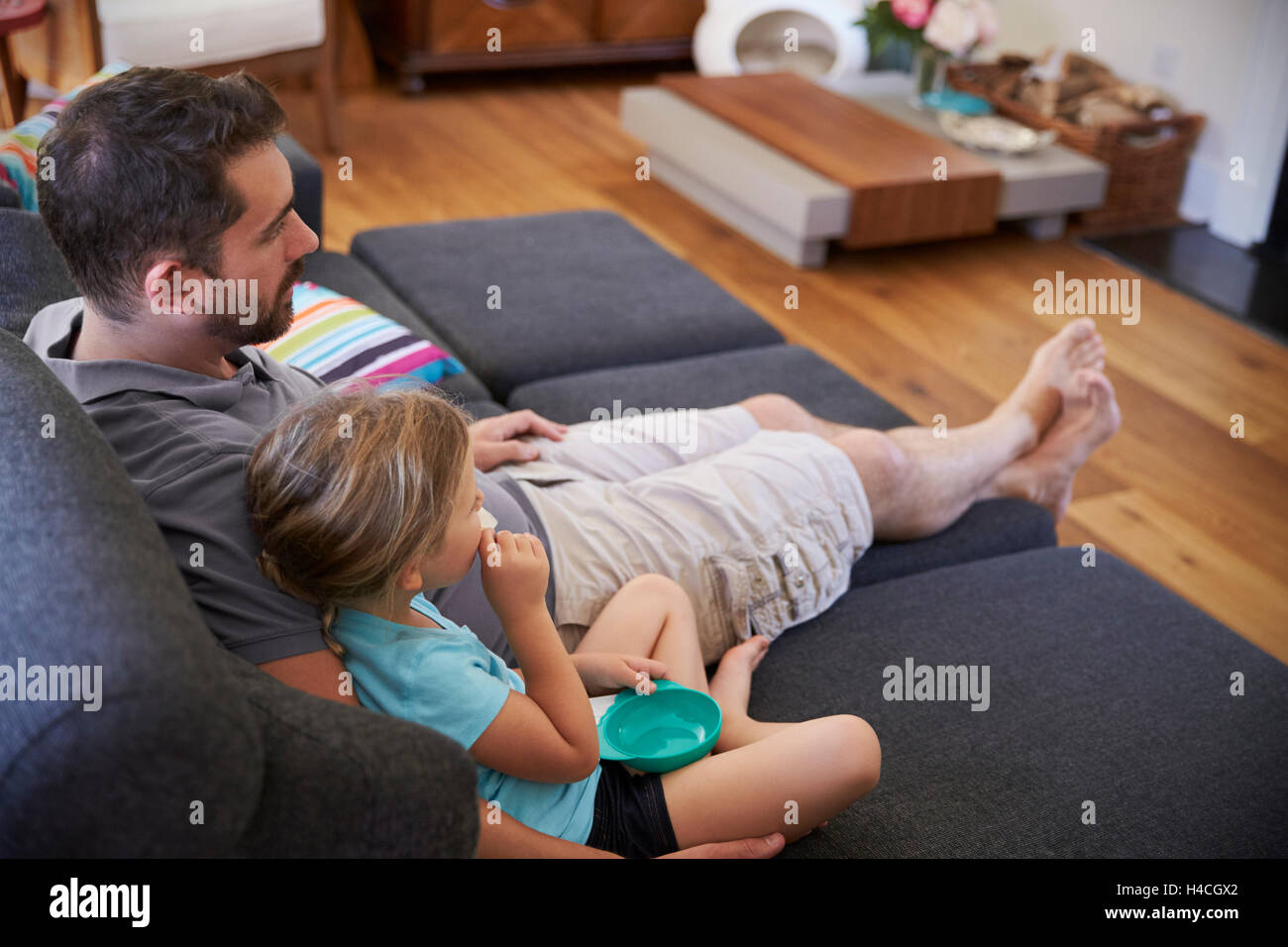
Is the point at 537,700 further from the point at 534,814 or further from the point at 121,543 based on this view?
the point at 121,543

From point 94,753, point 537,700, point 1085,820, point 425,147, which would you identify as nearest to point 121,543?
point 94,753

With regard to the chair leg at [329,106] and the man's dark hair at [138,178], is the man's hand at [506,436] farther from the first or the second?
the chair leg at [329,106]

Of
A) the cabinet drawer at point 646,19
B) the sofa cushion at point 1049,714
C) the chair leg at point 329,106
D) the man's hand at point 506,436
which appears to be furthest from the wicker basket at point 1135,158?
the man's hand at point 506,436

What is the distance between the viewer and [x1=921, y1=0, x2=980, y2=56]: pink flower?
367 cm

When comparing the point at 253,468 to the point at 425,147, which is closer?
the point at 253,468

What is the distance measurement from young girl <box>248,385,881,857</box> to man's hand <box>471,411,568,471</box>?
0.49 m

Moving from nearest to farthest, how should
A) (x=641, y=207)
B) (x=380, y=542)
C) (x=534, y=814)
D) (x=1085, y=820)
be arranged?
(x=380, y=542), (x=534, y=814), (x=1085, y=820), (x=641, y=207)

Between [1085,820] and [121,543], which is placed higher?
[121,543]

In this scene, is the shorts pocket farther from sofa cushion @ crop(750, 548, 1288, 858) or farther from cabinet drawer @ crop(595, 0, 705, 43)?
cabinet drawer @ crop(595, 0, 705, 43)

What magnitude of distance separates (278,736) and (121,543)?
167 millimetres

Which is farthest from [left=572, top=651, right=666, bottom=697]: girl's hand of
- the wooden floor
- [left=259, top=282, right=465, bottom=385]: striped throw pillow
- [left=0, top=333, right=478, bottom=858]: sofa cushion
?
the wooden floor

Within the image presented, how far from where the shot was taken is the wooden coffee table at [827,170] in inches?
131

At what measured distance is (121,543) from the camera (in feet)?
2.72

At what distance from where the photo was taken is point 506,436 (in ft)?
5.64
